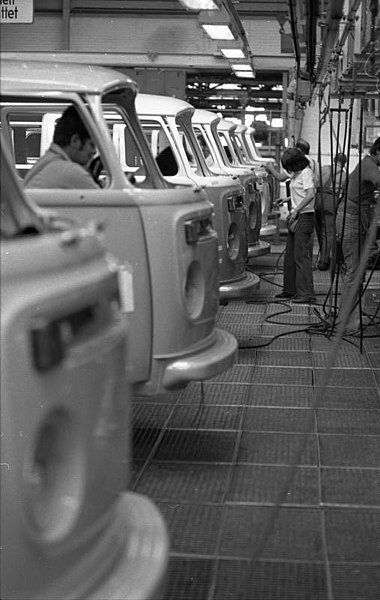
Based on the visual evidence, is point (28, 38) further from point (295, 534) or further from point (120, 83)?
point (295, 534)

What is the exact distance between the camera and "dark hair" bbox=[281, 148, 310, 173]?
40.4ft

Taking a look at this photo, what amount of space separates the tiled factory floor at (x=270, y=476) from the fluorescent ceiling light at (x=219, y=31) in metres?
5.12

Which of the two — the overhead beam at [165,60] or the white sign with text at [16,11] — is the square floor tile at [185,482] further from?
the overhead beam at [165,60]

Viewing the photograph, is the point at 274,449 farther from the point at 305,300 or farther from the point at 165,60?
the point at 165,60

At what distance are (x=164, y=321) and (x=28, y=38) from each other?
57.0ft

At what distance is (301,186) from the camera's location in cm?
1248

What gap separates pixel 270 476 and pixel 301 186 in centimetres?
697

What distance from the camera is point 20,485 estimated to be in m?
2.29

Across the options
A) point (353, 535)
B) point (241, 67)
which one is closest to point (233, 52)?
point (241, 67)

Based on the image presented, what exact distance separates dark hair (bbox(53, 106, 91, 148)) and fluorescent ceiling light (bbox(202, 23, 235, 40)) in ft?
23.9

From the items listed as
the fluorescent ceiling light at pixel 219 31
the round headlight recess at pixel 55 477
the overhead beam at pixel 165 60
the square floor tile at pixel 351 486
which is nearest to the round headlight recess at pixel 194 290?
the square floor tile at pixel 351 486

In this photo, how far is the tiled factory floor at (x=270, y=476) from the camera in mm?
4594

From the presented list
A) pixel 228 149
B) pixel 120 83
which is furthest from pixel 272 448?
pixel 228 149

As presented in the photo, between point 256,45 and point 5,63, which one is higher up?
point 256,45
